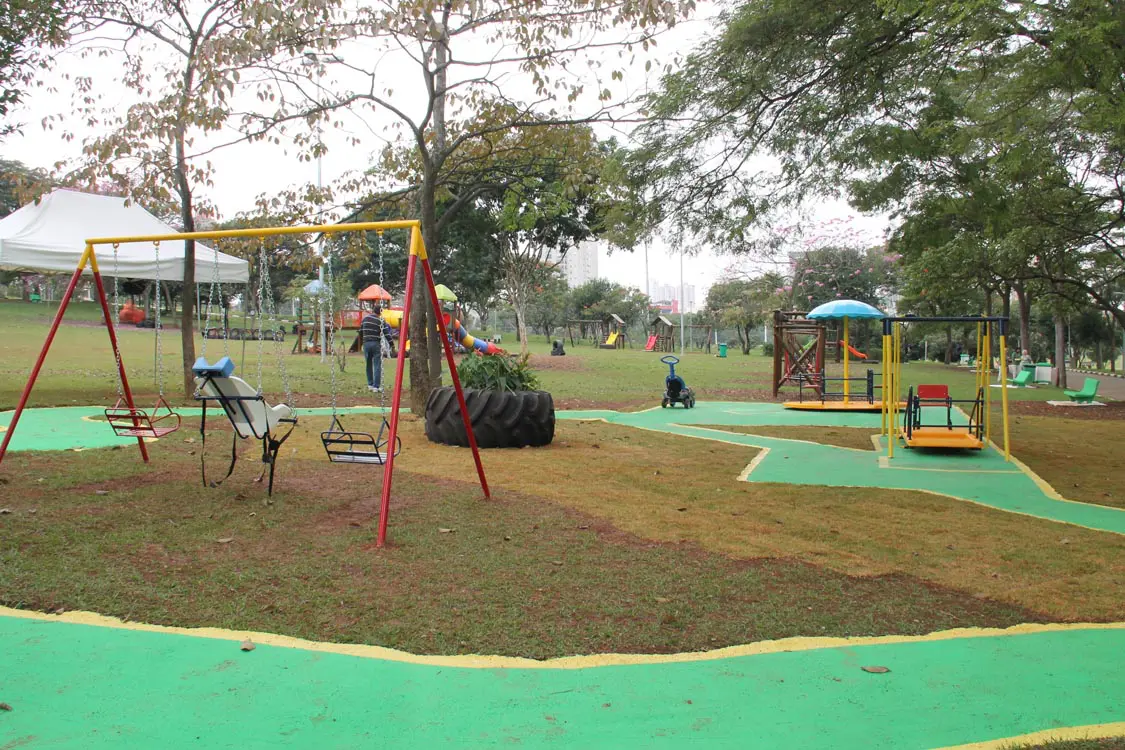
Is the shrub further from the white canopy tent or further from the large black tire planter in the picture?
the white canopy tent

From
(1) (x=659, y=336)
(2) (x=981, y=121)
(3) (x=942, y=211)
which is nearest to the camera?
(2) (x=981, y=121)

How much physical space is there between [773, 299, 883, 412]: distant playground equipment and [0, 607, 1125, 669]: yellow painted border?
12418mm

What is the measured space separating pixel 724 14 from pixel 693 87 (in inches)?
33.2

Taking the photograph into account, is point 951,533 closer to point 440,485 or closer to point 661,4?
point 440,485

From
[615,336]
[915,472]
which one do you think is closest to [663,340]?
[615,336]

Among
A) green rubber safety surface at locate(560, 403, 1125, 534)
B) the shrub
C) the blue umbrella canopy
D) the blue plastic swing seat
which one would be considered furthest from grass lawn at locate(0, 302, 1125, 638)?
the blue umbrella canopy

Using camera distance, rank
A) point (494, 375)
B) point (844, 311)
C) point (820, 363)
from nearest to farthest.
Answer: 1. point (494, 375)
2. point (844, 311)
3. point (820, 363)

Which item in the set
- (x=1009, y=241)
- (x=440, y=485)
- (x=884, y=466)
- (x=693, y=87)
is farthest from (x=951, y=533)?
(x=1009, y=241)

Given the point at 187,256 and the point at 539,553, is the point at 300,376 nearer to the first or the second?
the point at 187,256

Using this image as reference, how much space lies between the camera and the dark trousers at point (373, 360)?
1709cm

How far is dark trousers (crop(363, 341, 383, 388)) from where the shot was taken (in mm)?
17094

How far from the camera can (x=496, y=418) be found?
33.4 ft

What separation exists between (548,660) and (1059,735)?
6.59 ft

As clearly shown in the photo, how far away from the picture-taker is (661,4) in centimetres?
883
